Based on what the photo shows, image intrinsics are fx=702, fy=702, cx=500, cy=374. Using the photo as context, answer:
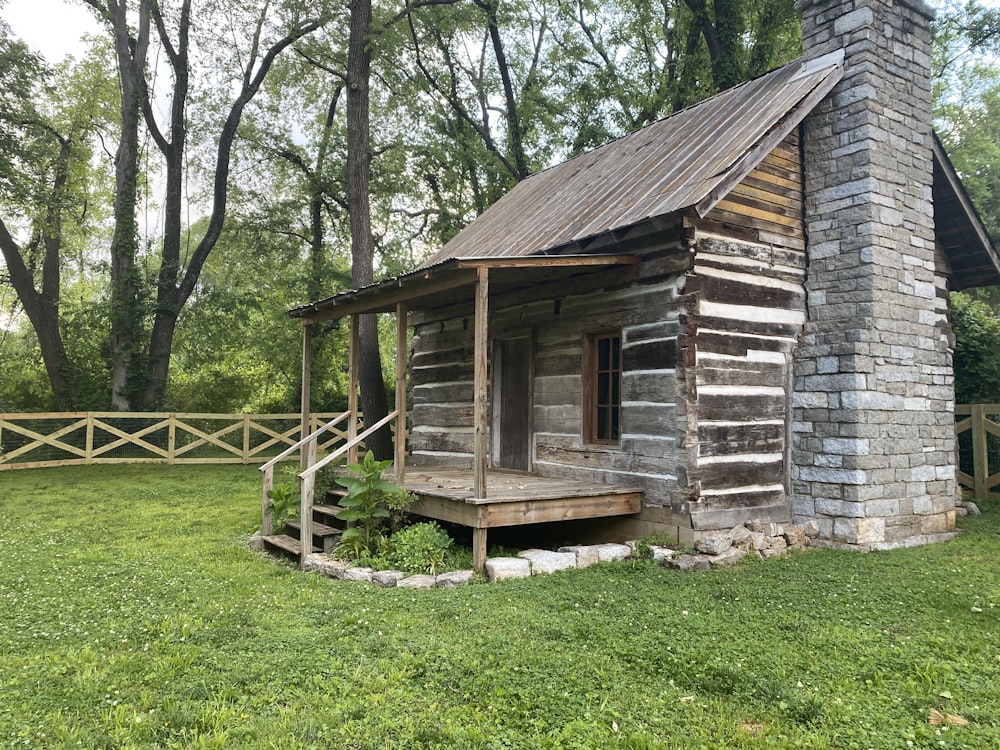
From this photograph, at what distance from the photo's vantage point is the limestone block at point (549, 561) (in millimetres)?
7055

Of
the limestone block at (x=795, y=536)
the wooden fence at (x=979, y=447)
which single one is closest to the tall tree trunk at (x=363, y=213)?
the limestone block at (x=795, y=536)

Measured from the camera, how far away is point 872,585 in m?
6.48

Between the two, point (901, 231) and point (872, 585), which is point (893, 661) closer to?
point (872, 585)

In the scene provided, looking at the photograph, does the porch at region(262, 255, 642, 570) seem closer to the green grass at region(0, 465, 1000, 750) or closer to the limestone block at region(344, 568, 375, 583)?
the green grass at region(0, 465, 1000, 750)

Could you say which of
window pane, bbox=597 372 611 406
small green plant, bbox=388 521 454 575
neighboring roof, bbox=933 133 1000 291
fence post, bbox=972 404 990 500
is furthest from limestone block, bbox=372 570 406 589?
fence post, bbox=972 404 990 500

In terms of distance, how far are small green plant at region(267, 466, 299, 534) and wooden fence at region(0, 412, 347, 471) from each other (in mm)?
6273

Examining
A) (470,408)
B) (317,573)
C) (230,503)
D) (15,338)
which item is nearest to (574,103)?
(470,408)

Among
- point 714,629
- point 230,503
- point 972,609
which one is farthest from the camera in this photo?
point 230,503

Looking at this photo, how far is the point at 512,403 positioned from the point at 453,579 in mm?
4270

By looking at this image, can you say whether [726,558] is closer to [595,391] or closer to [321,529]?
[595,391]

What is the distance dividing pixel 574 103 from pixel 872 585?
17368 mm

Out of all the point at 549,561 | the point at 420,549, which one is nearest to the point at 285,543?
the point at 420,549

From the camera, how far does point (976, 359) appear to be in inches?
472

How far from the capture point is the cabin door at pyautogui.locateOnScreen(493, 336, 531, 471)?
10.2 m
